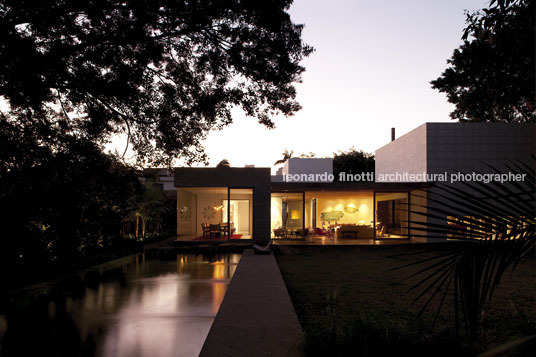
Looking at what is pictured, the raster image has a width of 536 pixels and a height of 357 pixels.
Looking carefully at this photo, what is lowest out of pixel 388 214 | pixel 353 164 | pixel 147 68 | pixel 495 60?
pixel 388 214

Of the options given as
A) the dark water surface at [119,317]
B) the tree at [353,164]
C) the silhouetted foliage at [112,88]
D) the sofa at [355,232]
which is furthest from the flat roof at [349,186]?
the tree at [353,164]

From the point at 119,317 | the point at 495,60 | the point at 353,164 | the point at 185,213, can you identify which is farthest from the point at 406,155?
the point at 353,164

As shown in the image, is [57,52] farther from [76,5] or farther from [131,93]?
[131,93]

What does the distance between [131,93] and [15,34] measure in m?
1.74

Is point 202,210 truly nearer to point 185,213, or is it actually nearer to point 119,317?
point 185,213

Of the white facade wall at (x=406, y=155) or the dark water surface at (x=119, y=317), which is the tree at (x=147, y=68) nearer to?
the dark water surface at (x=119, y=317)

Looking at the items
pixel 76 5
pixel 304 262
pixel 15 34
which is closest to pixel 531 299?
pixel 304 262

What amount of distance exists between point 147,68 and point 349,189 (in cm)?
1111

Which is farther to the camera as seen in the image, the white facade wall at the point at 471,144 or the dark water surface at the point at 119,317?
the white facade wall at the point at 471,144

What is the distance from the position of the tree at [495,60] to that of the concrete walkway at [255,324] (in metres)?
8.52

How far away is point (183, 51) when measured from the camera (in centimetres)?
718

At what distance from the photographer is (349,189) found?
53.4 feet

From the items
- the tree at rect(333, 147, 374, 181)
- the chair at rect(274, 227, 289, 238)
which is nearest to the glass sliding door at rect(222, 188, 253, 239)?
the chair at rect(274, 227, 289, 238)

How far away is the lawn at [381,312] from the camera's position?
375 centimetres
